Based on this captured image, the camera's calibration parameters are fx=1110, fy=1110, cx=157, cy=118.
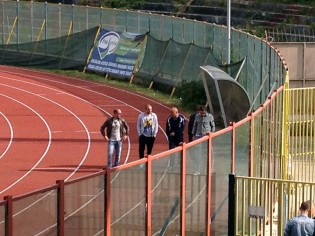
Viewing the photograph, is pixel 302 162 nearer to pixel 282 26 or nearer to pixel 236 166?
pixel 236 166

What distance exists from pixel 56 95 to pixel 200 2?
23.1 metres

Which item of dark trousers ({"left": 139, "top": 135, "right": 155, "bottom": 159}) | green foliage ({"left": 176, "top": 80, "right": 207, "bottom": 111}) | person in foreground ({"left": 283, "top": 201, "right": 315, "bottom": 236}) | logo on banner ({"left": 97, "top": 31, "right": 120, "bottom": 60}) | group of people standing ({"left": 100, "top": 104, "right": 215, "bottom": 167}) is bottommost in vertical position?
person in foreground ({"left": 283, "top": 201, "right": 315, "bottom": 236})

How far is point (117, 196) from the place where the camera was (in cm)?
1187

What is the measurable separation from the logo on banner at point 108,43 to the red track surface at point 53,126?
1527 millimetres

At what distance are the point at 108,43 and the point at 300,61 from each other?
9.31 meters

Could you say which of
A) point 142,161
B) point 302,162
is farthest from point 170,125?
point 142,161

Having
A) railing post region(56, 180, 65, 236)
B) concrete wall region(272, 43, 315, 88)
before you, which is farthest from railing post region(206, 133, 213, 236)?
concrete wall region(272, 43, 315, 88)

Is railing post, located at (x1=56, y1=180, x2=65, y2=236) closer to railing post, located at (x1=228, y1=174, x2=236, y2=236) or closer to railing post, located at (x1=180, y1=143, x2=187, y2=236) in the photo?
railing post, located at (x1=180, y1=143, x2=187, y2=236)

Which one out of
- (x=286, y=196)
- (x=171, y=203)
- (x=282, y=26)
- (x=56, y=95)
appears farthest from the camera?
(x=282, y=26)

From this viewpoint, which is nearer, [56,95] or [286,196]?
[286,196]

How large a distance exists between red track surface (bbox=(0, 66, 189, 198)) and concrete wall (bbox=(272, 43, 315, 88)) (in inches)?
156

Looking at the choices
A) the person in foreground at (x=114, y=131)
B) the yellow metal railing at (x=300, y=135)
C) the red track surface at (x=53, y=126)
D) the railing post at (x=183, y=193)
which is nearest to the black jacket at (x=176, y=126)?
the person in foreground at (x=114, y=131)

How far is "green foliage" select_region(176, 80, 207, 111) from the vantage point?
32.8m

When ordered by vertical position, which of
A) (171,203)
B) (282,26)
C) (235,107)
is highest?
(282,26)
